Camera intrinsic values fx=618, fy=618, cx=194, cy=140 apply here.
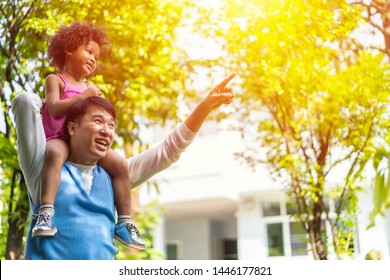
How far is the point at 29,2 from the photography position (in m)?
1.87

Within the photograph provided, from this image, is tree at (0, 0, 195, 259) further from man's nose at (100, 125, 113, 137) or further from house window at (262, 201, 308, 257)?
house window at (262, 201, 308, 257)

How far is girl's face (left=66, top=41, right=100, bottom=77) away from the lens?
144cm

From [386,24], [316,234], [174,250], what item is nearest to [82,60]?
[386,24]

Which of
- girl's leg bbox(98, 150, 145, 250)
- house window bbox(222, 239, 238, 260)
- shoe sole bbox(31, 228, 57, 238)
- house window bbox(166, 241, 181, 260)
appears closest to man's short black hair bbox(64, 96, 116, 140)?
girl's leg bbox(98, 150, 145, 250)

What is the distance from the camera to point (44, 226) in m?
1.25

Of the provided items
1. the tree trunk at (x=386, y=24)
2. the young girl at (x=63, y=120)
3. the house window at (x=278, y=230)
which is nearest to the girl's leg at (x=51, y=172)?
the young girl at (x=63, y=120)

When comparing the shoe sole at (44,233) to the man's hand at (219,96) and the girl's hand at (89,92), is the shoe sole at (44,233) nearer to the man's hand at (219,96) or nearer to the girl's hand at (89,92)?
the girl's hand at (89,92)

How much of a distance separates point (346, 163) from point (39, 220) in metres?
1.45

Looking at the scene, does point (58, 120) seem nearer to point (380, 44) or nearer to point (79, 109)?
point (79, 109)

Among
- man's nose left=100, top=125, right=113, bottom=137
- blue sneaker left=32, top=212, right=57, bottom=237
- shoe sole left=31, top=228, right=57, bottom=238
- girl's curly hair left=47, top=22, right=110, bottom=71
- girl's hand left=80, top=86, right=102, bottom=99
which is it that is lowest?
shoe sole left=31, top=228, right=57, bottom=238

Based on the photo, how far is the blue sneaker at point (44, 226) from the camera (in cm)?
125

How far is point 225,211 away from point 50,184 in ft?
11.5

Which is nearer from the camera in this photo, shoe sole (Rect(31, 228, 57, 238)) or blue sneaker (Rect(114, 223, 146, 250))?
shoe sole (Rect(31, 228, 57, 238))

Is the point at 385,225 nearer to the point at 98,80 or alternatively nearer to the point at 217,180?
the point at 98,80
